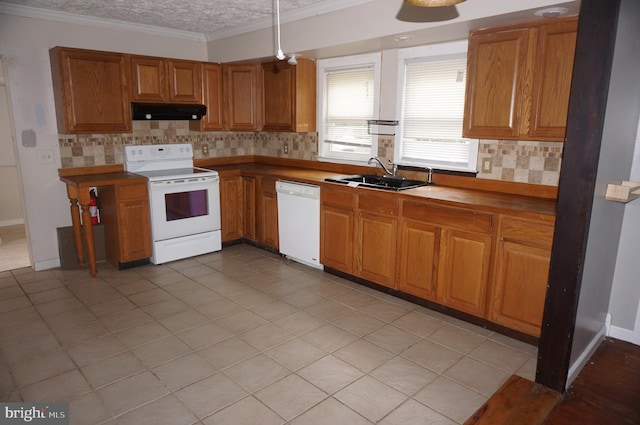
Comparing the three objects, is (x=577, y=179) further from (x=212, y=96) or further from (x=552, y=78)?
(x=212, y=96)

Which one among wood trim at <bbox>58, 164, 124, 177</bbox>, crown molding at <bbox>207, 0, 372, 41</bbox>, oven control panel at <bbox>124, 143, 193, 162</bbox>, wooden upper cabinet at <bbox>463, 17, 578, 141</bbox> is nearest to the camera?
wooden upper cabinet at <bbox>463, 17, 578, 141</bbox>

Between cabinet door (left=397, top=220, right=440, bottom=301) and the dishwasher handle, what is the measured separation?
103cm

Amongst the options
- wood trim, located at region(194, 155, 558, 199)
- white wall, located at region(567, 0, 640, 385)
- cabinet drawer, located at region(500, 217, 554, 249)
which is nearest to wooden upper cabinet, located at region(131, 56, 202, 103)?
wood trim, located at region(194, 155, 558, 199)

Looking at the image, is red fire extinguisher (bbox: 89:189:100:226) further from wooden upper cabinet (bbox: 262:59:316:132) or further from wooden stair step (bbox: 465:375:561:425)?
wooden stair step (bbox: 465:375:561:425)

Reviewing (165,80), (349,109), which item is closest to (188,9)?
(165,80)

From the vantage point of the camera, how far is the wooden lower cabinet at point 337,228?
3.92 m

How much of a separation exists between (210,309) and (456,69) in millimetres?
2901

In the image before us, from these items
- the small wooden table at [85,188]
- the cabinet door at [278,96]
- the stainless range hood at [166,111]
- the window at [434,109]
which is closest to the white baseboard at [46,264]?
the small wooden table at [85,188]

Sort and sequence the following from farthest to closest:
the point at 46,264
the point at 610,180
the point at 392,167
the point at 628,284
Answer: the point at 46,264 < the point at 392,167 < the point at 628,284 < the point at 610,180

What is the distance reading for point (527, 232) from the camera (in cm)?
278

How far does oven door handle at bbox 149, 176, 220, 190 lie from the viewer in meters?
4.27

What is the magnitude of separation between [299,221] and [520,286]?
87.0 inches

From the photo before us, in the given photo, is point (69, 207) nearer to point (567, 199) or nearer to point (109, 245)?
point (109, 245)

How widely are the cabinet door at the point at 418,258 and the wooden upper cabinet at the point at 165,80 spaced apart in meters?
2.92
